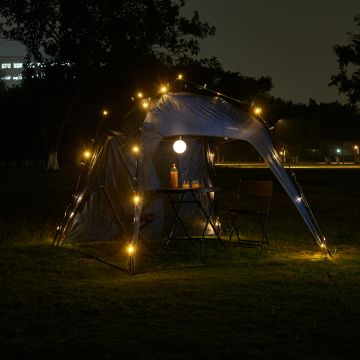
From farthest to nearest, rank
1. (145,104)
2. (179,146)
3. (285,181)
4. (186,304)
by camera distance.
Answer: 1. (179,146)
2. (285,181)
3. (145,104)
4. (186,304)

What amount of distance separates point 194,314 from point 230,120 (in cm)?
452

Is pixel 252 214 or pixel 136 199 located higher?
pixel 136 199

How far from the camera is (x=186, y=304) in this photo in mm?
6633

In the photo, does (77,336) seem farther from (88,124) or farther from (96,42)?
(88,124)

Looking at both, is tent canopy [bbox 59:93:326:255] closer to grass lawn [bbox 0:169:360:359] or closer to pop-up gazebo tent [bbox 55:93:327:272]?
pop-up gazebo tent [bbox 55:93:327:272]

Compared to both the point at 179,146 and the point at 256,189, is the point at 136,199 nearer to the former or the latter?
the point at 179,146

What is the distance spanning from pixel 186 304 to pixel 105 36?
3248 centimetres

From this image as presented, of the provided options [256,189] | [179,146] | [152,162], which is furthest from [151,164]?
[256,189]

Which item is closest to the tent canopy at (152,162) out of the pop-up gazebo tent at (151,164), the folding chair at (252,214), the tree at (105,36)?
the pop-up gazebo tent at (151,164)

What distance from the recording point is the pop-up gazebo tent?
968 centimetres

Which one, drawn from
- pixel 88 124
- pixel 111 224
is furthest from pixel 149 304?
pixel 88 124

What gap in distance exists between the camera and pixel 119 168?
1191 cm

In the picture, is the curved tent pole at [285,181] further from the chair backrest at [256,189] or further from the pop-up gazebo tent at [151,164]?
the chair backrest at [256,189]

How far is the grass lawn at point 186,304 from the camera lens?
5.18 meters
